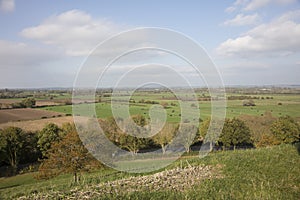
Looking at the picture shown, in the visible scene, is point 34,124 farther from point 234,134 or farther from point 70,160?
point 234,134

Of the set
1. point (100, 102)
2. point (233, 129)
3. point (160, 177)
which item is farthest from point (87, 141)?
point (233, 129)

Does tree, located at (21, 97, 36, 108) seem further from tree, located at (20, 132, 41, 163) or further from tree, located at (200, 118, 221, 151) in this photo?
tree, located at (200, 118, 221, 151)

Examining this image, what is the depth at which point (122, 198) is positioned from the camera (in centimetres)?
585

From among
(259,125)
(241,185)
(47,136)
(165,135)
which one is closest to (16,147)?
(47,136)

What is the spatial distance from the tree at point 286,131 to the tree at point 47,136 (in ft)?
142

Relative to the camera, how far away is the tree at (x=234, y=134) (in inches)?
2228

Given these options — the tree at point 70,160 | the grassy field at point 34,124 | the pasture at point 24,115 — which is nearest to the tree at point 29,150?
the grassy field at point 34,124

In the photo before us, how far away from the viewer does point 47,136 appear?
5378cm

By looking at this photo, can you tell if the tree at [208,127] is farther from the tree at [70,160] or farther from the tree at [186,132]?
the tree at [70,160]

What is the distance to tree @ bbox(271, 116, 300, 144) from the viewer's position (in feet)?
166

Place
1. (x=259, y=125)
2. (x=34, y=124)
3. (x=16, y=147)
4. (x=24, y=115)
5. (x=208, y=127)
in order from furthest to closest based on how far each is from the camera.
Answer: (x=24, y=115) < (x=34, y=124) < (x=259, y=125) < (x=16, y=147) < (x=208, y=127)

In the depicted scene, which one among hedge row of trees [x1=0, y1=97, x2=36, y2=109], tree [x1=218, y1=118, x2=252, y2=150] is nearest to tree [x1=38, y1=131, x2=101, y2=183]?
tree [x1=218, y1=118, x2=252, y2=150]

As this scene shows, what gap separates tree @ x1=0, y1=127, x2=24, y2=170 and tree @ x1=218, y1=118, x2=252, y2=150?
1621 inches

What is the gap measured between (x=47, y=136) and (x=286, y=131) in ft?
157
